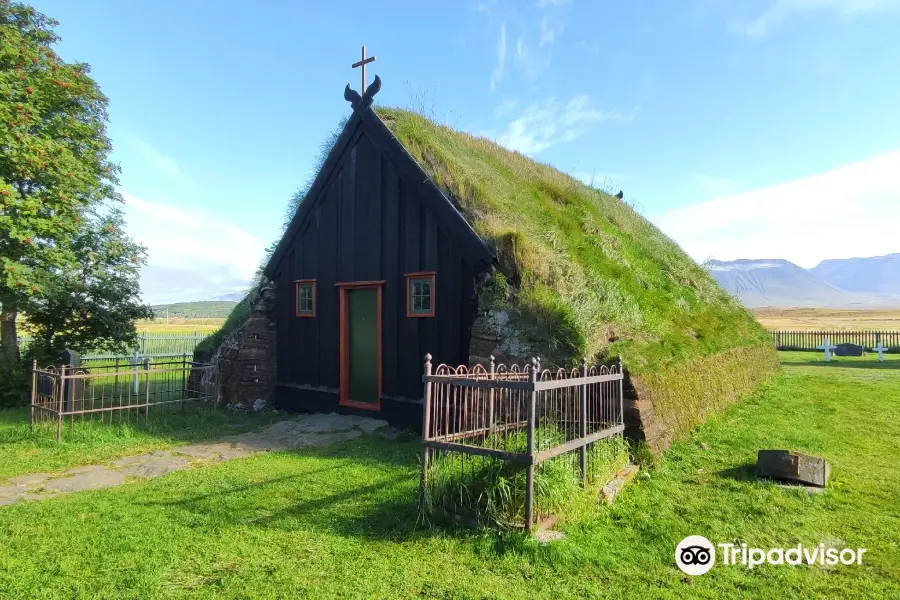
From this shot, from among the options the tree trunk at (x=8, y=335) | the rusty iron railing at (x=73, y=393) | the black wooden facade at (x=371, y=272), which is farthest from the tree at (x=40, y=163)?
the black wooden facade at (x=371, y=272)

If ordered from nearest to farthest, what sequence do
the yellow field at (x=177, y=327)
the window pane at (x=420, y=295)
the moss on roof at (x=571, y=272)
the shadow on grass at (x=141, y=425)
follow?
the moss on roof at (x=571, y=272)
the shadow on grass at (x=141, y=425)
the window pane at (x=420, y=295)
the yellow field at (x=177, y=327)

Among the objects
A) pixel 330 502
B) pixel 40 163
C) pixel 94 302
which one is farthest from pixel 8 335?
pixel 330 502

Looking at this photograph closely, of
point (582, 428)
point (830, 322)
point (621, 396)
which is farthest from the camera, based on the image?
point (830, 322)

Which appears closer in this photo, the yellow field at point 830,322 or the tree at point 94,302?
the tree at point 94,302

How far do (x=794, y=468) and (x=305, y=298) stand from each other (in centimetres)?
993

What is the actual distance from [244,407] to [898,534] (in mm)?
11815

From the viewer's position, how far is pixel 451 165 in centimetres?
1138

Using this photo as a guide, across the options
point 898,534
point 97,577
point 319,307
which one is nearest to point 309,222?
point 319,307

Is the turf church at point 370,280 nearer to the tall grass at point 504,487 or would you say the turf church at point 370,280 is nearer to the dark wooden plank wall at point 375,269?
the dark wooden plank wall at point 375,269

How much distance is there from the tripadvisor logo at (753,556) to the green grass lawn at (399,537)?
0.11 metres

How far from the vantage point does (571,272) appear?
9719mm

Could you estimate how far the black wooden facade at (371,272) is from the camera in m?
9.90

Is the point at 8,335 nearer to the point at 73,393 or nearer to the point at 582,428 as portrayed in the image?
the point at 73,393

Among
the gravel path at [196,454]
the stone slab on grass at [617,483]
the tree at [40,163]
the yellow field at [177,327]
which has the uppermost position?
the tree at [40,163]
